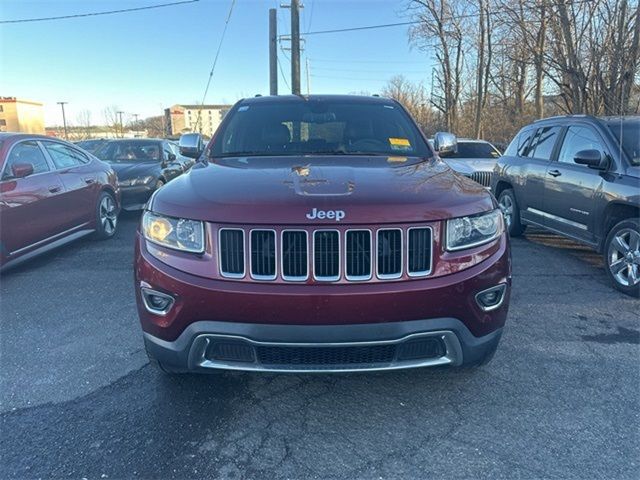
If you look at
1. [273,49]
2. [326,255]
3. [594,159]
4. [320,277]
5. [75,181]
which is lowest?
[320,277]

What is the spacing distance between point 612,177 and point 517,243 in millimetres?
2173

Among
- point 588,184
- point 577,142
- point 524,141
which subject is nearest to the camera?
point 588,184

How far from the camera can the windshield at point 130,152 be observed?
10133 mm

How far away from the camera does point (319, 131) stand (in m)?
3.72

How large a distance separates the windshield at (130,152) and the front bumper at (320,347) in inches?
334

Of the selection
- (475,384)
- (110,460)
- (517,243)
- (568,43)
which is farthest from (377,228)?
(568,43)

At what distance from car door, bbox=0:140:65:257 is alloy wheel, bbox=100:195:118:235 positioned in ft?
3.59

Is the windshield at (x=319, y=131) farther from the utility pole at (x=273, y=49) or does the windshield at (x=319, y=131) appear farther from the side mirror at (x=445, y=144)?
the utility pole at (x=273, y=49)

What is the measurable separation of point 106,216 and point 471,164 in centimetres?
734

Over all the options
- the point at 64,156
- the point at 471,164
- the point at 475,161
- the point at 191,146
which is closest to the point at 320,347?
the point at 191,146

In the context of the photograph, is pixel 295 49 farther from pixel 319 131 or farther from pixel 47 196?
pixel 319 131

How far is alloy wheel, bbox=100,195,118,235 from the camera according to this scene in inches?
270

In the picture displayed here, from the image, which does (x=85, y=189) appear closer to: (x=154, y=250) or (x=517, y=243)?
(x=154, y=250)

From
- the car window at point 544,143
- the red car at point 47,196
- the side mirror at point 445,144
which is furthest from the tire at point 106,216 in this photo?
the car window at point 544,143
